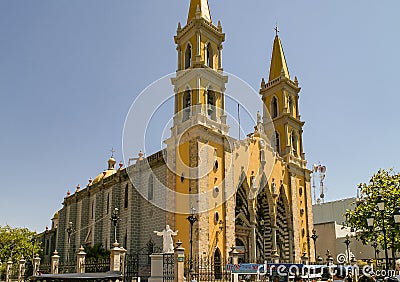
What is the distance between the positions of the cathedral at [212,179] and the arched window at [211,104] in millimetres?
85

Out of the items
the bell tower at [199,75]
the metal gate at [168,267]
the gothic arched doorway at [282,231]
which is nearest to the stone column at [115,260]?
the metal gate at [168,267]

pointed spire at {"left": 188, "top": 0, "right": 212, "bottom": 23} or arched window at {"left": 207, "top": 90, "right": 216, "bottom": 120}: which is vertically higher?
pointed spire at {"left": 188, "top": 0, "right": 212, "bottom": 23}

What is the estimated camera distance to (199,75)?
31344mm

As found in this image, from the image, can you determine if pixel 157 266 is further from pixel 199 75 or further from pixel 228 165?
pixel 199 75

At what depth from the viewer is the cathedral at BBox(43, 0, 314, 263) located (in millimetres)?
28562

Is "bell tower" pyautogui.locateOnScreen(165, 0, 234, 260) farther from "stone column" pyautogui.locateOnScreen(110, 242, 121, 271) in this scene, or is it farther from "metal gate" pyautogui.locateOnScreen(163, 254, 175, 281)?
"metal gate" pyautogui.locateOnScreen(163, 254, 175, 281)

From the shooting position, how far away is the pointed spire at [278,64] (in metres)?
40.7

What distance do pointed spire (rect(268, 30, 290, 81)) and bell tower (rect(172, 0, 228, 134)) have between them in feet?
28.5

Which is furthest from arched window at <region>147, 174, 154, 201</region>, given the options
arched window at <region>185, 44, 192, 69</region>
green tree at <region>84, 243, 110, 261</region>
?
arched window at <region>185, 44, 192, 69</region>

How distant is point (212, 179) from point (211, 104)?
6.47 metres

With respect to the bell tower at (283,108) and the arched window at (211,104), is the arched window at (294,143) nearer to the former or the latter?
the bell tower at (283,108)

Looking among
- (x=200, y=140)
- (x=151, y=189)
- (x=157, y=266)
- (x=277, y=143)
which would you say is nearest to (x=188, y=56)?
(x=200, y=140)

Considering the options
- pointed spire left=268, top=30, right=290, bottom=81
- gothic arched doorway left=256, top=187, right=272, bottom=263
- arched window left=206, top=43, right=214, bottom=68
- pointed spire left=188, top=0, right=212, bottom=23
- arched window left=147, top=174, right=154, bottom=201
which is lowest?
gothic arched doorway left=256, top=187, right=272, bottom=263

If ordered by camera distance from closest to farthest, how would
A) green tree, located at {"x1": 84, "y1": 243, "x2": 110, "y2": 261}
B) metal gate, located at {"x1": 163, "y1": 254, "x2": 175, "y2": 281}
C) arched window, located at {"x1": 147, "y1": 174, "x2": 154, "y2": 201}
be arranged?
metal gate, located at {"x1": 163, "y1": 254, "x2": 175, "y2": 281}, arched window, located at {"x1": 147, "y1": 174, "x2": 154, "y2": 201}, green tree, located at {"x1": 84, "y1": 243, "x2": 110, "y2": 261}
